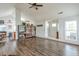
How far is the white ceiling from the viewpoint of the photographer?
2.59 meters

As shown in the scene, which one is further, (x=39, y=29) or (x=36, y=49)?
(x=39, y=29)

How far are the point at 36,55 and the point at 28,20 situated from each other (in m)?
0.73

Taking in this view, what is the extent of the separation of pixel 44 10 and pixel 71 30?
0.69m

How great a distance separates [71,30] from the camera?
2.68 meters

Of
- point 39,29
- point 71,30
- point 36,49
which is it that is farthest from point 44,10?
point 36,49

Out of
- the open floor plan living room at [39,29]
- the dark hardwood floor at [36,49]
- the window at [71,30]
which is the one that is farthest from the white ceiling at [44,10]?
the dark hardwood floor at [36,49]

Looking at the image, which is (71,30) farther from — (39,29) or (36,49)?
(36,49)

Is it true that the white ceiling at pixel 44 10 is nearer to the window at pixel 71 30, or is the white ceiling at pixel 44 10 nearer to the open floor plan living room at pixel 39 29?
the open floor plan living room at pixel 39 29

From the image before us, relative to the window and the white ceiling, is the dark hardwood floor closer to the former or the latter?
the window

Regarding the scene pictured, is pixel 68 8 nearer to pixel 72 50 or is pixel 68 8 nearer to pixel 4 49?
pixel 72 50

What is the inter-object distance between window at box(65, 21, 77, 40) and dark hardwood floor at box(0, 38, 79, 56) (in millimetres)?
192

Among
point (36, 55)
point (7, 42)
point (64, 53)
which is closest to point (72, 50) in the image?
point (64, 53)

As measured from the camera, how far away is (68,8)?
2633 millimetres

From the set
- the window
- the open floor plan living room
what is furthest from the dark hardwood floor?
the window
